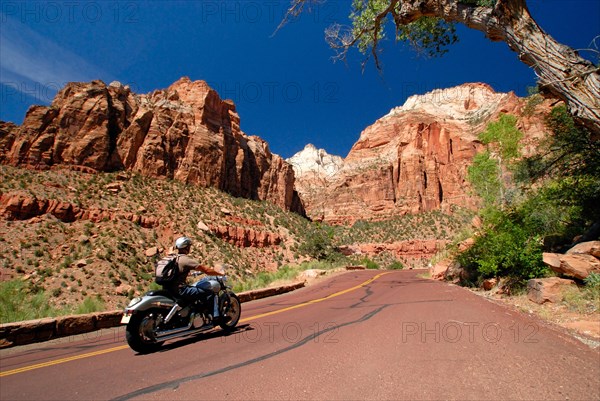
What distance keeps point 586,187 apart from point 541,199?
1.69m

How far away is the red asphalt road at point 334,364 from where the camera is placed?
338 cm

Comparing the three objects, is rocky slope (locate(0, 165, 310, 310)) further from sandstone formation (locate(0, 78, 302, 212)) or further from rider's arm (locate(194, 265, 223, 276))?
rider's arm (locate(194, 265, 223, 276))

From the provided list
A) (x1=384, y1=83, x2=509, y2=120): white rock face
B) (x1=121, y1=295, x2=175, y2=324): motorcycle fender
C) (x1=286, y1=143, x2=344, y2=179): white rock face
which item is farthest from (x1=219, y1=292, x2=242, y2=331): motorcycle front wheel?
(x1=286, y1=143, x2=344, y2=179): white rock face

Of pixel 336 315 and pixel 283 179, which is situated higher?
pixel 283 179

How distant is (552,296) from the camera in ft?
24.5

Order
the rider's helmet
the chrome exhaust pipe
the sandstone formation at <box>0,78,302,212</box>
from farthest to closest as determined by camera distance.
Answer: the sandstone formation at <box>0,78,302,212</box>, the rider's helmet, the chrome exhaust pipe

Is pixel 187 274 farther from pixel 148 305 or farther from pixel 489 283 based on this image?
pixel 489 283

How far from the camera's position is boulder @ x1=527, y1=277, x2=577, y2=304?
741cm

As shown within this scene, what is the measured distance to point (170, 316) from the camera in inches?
222

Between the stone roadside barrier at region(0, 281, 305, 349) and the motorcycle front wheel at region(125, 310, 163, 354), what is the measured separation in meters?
2.81

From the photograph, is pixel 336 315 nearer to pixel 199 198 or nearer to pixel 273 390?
pixel 273 390

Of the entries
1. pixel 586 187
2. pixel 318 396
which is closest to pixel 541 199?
pixel 586 187

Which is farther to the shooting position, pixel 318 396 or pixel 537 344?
pixel 537 344

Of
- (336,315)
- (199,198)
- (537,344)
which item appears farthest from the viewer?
(199,198)
